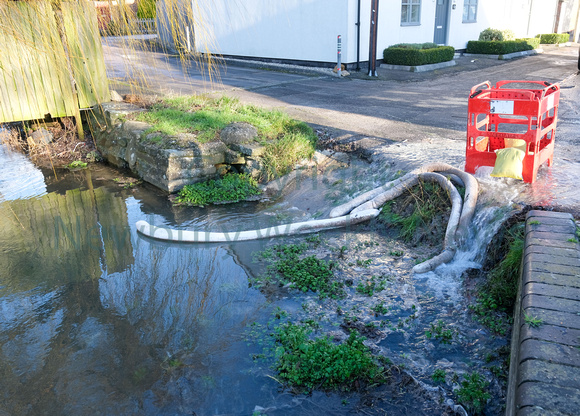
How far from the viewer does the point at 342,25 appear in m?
14.1

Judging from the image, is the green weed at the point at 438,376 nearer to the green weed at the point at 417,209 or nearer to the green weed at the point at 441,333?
the green weed at the point at 441,333

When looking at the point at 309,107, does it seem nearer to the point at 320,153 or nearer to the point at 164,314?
the point at 320,153

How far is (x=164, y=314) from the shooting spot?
4289 millimetres

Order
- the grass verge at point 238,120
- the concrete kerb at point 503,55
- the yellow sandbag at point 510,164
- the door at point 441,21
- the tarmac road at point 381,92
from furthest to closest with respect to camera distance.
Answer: the concrete kerb at point 503,55 → the door at point 441,21 → the tarmac road at point 381,92 → the grass verge at point 238,120 → the yellow sandbag at point 510,164

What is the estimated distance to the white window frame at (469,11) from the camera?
18461mm

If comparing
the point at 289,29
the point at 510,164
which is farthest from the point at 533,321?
the point at 289,29

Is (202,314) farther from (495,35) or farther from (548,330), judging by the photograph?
(495,35)

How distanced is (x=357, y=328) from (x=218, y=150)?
4228mm

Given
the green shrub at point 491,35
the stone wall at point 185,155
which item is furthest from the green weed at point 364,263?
the green shrub at point 491,35

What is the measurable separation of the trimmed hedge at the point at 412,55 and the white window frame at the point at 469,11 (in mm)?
3797

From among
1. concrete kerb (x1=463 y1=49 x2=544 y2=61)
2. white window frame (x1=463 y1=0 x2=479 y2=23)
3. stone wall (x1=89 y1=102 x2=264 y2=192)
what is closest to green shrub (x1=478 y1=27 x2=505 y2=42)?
white window frame (x1=463 y1=0 x2=479 y2=23)

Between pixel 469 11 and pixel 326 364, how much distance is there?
1914cm

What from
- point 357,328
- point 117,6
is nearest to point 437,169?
point 357,328

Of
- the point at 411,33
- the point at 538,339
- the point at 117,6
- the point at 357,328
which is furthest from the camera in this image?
the point at 411,33
